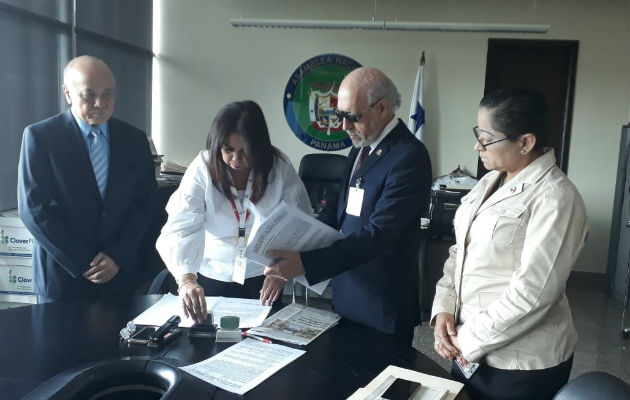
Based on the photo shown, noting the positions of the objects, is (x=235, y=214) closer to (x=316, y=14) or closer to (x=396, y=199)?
(x=396, y=199)

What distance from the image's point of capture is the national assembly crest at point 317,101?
18.3ft

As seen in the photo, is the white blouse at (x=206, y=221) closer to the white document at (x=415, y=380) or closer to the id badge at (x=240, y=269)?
the id badge at (x=240, y=269)

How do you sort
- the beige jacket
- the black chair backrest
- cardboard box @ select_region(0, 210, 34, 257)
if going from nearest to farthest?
the beige jacket < cardboard box @ select_region(0, 210, 34, 257) < the black chair backrest

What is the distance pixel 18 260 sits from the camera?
3359 millimetres

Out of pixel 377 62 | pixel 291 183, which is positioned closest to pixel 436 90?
pixel 377 62

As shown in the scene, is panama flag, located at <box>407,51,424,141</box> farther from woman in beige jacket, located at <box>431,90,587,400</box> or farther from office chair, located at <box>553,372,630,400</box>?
office chair, located at <box>553,372,630,400</box>

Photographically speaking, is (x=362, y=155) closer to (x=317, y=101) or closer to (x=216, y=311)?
(x=216, y=311)

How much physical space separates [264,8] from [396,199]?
459 centimetres

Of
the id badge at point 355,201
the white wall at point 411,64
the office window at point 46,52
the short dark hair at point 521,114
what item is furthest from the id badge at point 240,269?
the white wall at point 411,64

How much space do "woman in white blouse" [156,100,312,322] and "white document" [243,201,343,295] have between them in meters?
0.14

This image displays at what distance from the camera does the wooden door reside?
536cm

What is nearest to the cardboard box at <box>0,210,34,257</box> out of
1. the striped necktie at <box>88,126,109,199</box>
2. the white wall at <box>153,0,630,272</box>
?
the striped necktie at <box>88,126,109,199</box>

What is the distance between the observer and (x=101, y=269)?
6.24 ft

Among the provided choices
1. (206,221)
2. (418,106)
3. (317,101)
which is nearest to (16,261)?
(206,221)
